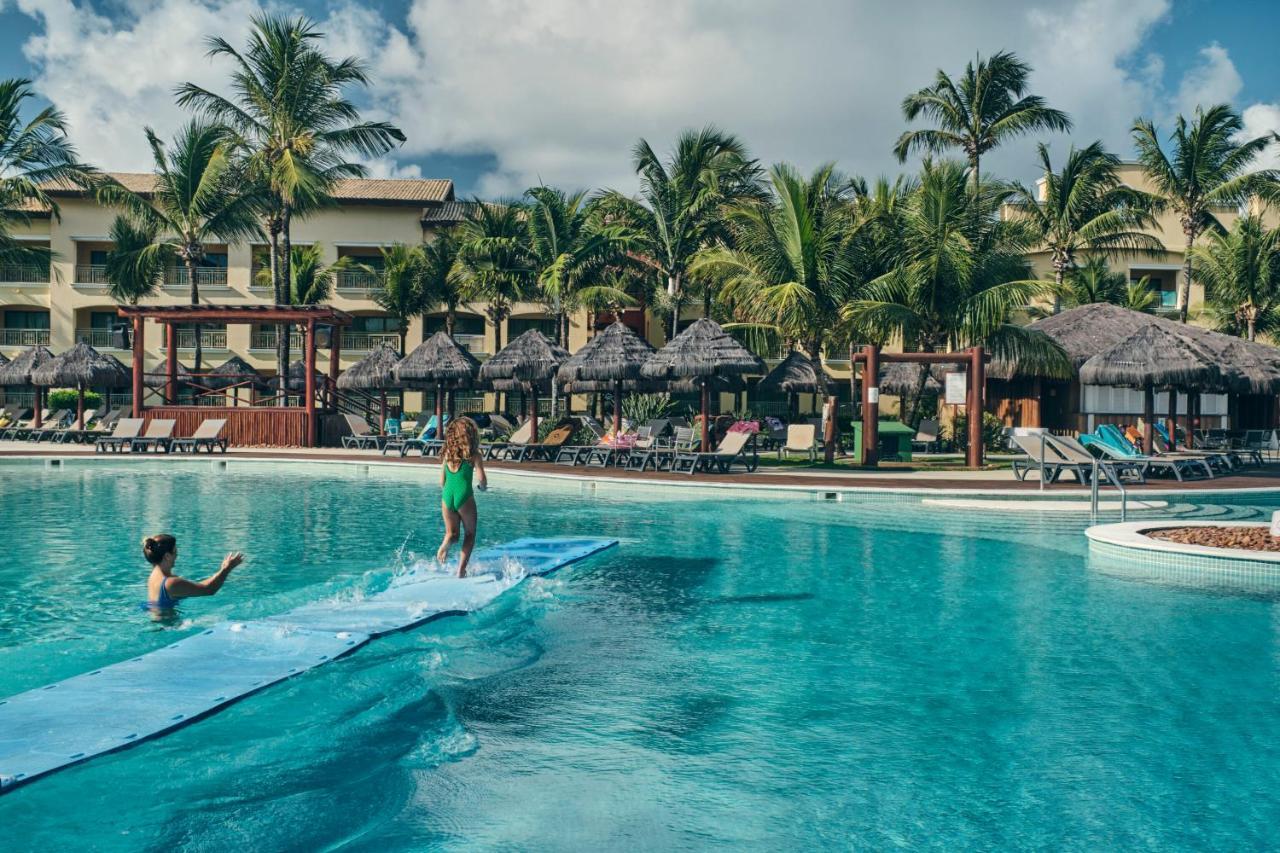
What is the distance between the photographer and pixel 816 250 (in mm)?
21391

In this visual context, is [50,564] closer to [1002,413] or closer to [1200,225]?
[1002,413]

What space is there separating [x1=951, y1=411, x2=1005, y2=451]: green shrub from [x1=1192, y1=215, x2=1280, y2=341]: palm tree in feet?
35.3

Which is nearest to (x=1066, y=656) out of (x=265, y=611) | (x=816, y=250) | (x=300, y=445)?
(x=265, y=611)

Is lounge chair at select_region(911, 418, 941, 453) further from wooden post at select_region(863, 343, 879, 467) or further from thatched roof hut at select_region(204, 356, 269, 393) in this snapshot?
thatched roof hut at select_region(204, 356, 269, 393)

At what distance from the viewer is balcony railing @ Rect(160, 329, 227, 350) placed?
136 ft

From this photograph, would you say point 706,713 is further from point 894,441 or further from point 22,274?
point 22,274

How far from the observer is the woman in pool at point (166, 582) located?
7.03 m

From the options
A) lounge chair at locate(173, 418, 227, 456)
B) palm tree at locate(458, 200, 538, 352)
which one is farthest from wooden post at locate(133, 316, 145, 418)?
palm tree at locate(458, 200, 538, 352)

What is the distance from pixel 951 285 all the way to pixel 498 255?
15.4 meters

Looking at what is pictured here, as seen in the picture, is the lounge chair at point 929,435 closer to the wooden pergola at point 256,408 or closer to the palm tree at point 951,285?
the palm tree at point 951,285

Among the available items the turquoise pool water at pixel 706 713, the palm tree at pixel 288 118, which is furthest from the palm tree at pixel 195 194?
the turquoise pool water at pixel 706 713

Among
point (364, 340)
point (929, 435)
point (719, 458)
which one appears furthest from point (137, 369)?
point (929, 435)

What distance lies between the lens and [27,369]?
30.1 metres

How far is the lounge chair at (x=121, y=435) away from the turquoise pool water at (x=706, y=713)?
14569 mm
